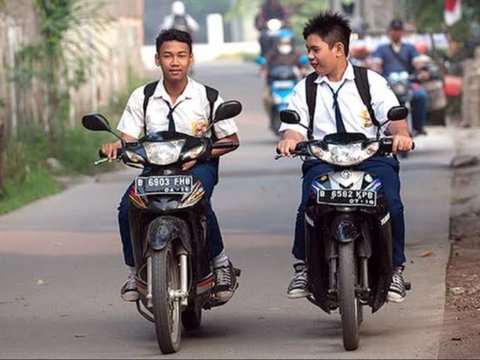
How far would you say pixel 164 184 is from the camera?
8141 millimetres

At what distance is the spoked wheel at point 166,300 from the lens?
26.0 feet

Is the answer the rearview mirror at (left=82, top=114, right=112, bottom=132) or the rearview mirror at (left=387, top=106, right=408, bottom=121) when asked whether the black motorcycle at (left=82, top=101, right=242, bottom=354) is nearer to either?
the rearview mirror at (left=82, top=114, right=112, bottom=132)

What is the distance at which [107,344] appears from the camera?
28.3 feet

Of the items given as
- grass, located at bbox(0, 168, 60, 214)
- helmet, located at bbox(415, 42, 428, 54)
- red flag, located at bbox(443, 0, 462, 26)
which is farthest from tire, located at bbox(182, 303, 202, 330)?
helmet, located at bbox(415, 42, 428, 54)

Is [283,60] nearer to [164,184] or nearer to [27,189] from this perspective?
[27,189]

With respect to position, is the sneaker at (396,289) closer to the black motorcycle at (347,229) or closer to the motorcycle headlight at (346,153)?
the black motorcycle at (347,229)

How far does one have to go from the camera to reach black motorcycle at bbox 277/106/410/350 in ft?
26.6

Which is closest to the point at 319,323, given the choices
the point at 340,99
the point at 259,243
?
the point at 340,99

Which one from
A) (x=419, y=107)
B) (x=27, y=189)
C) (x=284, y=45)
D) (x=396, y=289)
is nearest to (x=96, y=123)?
(x=396, y=289)

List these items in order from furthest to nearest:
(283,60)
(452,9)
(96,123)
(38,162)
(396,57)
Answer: (452,9)
(283,60)
(396,57)
(38,162)
(96,123)

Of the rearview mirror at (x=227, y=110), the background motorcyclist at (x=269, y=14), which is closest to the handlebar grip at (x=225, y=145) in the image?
the rearview mirror at (x=227, y=110)

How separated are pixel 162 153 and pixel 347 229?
100 cm

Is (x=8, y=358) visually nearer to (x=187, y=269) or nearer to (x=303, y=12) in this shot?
(x=187, y=269)

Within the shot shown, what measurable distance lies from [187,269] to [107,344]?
688 millimetres
